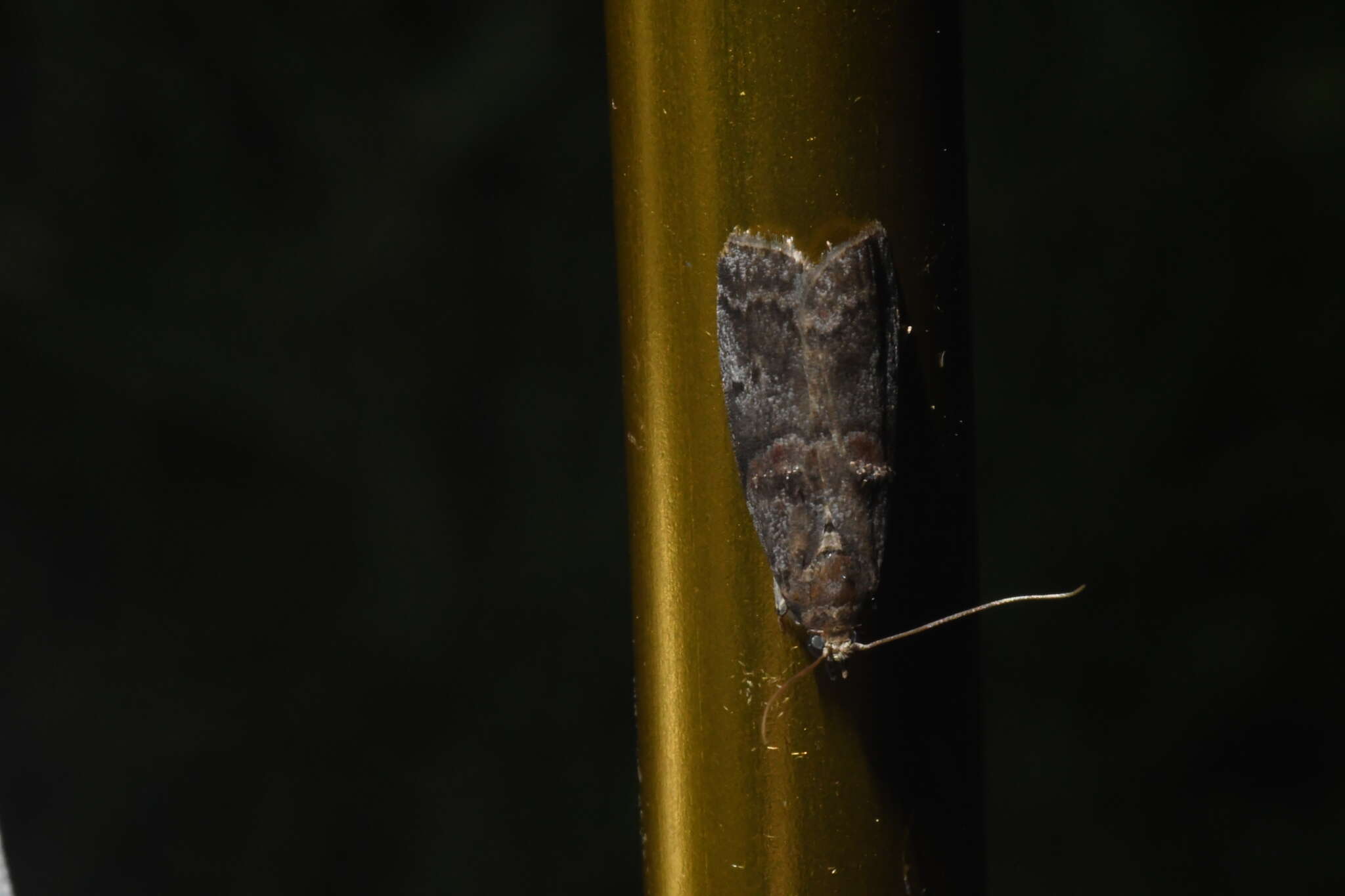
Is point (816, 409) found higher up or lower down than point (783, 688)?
higher up

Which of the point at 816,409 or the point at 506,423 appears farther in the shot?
the point at 506,423

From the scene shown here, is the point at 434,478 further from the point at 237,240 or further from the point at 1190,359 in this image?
the point at 1190,359

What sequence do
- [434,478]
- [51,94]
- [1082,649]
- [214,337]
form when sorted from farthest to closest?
1. [1082,649]
2. [434,478]
3. [214,337]
4. [51,94]

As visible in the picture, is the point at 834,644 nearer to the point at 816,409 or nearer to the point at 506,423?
the point at 816,409

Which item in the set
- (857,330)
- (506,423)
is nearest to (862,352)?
(857,330)

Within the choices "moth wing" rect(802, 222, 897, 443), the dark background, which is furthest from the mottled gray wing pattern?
the dark background

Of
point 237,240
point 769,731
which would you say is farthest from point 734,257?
point 237,240
